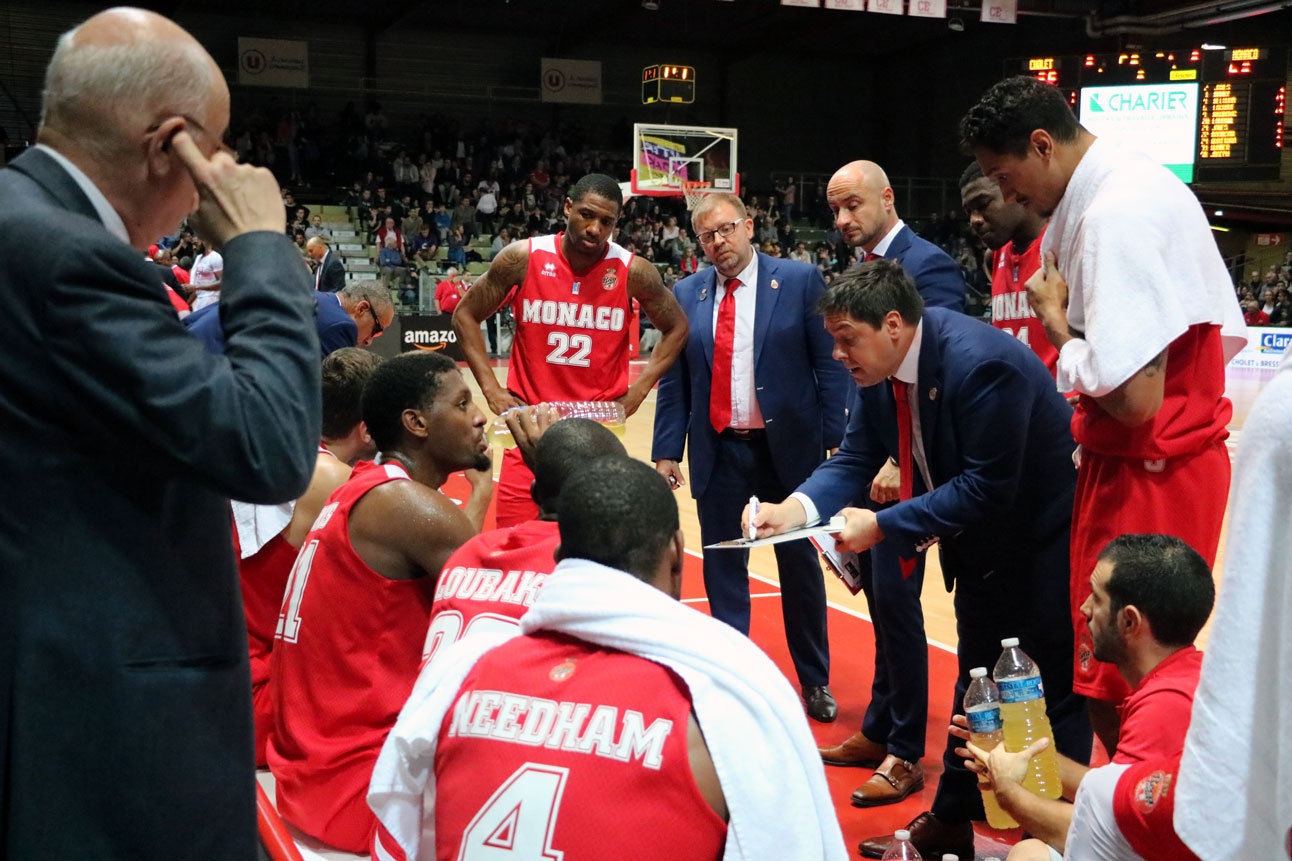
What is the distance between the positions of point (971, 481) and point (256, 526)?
79.9 inches

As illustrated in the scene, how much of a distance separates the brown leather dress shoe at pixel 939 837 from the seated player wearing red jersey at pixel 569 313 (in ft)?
7.68

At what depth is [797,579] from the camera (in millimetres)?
4953

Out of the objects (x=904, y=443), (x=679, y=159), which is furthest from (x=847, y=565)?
(x=679, y=159)

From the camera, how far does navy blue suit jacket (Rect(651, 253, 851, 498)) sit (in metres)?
5.07

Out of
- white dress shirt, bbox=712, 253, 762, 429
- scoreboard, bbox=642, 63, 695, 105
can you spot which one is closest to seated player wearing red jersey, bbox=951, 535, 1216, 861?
white dress shirt, bbox=712, 253, 762, 429

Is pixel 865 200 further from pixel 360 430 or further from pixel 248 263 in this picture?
pixel 248 263

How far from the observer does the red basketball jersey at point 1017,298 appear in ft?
15.8

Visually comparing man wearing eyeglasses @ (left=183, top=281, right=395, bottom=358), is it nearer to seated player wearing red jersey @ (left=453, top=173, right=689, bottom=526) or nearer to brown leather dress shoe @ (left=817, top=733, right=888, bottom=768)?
seated player wearing red jersey @ (left=453, top=173, right=689, bottom=526)

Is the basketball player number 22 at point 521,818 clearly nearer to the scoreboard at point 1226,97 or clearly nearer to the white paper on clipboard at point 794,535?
the white paper on clipboard at point 794,535

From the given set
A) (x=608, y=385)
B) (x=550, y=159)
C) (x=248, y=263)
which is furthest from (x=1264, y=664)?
(x=550, y=159)

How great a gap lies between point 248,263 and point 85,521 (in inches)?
14.0

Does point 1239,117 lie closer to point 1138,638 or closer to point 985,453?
point 985,453

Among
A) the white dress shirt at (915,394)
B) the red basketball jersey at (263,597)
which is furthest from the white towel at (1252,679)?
the red basketball jersey at (263,597)

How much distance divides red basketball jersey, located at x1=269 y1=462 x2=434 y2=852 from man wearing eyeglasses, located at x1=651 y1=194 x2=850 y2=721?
7.16 ft
